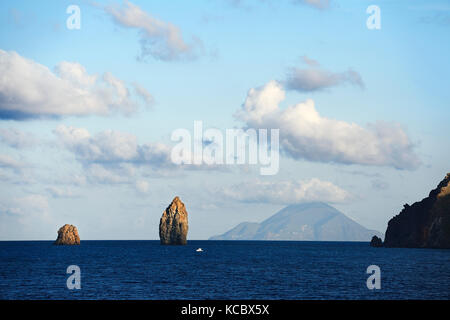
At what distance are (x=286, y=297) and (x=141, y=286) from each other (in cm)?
2522

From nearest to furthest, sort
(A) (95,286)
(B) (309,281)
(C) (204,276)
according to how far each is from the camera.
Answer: (A) (95,286) → (B) (309,281) → (C) (204,276)

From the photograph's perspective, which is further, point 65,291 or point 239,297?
point 65,291

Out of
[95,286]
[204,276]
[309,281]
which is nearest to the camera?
[95,286]

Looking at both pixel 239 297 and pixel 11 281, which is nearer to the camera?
pixel 239 297

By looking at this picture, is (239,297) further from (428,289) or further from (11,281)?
(11,281)

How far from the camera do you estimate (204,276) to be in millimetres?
103062

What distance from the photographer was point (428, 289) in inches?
3140
